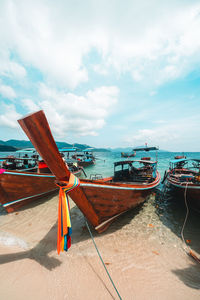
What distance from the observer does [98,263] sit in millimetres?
3482

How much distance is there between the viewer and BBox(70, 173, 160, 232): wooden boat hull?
147 inches

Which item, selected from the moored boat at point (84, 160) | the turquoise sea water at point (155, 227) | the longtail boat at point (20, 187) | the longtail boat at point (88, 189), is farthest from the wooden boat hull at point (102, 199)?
the moored boat at point (84, 160)

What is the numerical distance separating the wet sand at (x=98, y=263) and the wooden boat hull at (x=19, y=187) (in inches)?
46.5

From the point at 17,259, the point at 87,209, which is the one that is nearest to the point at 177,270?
the point at 87,209

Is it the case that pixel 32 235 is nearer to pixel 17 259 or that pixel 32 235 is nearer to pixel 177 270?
pixel 17 259

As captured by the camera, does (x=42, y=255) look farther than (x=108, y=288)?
Yes

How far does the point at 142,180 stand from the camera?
8.41 metres

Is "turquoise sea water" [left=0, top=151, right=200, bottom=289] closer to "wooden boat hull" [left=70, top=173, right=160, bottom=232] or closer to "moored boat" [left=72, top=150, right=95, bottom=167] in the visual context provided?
"wooden boat hull" [left=70, top=173, right=160, bottom=232]

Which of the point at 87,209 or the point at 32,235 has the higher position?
the point at 87,209

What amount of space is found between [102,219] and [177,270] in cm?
264

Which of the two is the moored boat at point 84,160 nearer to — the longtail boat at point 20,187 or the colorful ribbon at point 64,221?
the longtail boat at point 20,187

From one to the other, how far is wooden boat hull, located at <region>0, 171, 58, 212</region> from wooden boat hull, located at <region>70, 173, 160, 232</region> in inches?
190

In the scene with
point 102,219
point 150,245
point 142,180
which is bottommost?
point 150,245

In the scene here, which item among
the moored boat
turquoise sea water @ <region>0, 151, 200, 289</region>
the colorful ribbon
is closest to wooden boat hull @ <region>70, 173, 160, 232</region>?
the colorful ribbon
